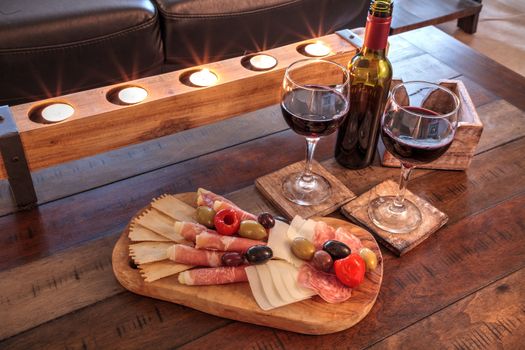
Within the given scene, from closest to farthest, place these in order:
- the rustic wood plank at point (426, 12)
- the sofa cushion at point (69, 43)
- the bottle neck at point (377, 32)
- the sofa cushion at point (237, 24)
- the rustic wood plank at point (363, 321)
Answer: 1. the rustic wood plank at point (363, 321)
2. the bottle neck at point (377, 32)
3. the sofa cushion at point (69, 43)
4. the sofa cushion at point (237, 24)
5. the rustic wood plank at point (426, 12)

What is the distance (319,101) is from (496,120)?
526 millimetres

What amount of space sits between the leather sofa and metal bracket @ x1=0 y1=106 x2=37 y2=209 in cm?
81

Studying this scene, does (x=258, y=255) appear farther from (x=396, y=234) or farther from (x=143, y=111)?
(x=143, y=111)

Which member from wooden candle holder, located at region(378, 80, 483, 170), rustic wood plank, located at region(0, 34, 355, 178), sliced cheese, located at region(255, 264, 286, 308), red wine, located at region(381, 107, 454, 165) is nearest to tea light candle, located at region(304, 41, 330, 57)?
rustic wood plank, located at region(0, 34, 355, 178)

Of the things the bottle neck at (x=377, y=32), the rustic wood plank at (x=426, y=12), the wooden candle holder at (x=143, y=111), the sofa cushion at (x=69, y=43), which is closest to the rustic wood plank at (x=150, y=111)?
the wooden candle holder at (x=143, y=111)

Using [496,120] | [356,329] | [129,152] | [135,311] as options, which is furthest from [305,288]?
[496,120]

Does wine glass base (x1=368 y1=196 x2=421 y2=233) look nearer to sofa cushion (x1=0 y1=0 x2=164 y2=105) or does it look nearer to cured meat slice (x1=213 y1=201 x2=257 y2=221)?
cured meat slice (x1=213 y1=201 x2=257 y2=221)

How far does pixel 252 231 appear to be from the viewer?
84cm

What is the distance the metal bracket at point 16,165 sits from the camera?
932 mm

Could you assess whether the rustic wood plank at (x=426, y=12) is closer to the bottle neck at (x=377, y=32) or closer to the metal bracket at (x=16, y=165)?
the bottle neck at (x=377, y=32)

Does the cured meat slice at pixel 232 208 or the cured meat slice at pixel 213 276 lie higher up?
the cured meat slice at pixel 232 208

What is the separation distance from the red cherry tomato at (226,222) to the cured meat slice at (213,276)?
0.06 m

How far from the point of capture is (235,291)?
0.80 metres

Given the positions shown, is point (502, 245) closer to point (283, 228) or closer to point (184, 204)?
point (283, 228)
